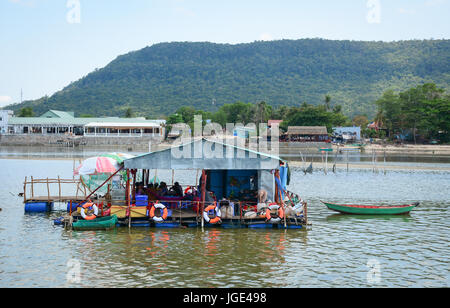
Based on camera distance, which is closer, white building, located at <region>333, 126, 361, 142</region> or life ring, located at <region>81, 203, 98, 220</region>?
life ring, located at <region>81, 203, 98, 220</region>

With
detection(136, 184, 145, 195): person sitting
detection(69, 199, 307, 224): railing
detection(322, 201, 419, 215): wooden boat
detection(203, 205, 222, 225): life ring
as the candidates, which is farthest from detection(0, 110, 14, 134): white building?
detection(203, 205, 222, 225): life ring

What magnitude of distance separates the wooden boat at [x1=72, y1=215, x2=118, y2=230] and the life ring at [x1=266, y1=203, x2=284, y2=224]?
291 inches

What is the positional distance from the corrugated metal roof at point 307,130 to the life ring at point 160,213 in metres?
86.8

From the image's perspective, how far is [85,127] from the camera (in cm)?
11056

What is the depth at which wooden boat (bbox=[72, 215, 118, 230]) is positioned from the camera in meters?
22.0

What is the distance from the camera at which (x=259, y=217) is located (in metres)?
22.5

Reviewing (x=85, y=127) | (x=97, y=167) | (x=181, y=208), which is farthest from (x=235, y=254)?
(x=85, y=127)

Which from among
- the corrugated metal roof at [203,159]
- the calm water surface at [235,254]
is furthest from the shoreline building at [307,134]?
the corrugated metal roof at [203,159]

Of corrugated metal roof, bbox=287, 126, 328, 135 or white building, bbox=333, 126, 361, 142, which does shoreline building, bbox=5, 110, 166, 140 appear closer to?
corrugated metal roof, bbox=287, 126, 328, 135

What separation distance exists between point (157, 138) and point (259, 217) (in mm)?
87456

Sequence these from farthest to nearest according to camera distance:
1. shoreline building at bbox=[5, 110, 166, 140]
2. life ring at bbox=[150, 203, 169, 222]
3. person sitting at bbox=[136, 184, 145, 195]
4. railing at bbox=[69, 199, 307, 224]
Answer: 1. shoreline building at bbox=[5, 110, 166, 140]
2. person sitting at bbox=[136, 184, 145, 195]
3. railing at bbox=[69, 199, 307, 224]
4. life ring at bbox=[150, 203, 169, 222]
